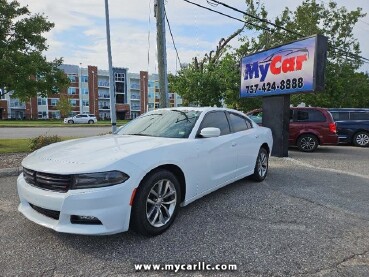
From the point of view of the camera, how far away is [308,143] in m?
10.9

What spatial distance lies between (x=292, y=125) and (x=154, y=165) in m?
8.98

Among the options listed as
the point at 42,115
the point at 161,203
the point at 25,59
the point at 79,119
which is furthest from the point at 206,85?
the point at 42,115

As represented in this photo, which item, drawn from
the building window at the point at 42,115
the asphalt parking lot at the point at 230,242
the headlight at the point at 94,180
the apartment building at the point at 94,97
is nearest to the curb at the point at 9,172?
the asphalt parking lot at the point at 230,242

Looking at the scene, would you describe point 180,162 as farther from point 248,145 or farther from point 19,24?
point 19,24

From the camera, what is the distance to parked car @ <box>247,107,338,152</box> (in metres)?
10.6

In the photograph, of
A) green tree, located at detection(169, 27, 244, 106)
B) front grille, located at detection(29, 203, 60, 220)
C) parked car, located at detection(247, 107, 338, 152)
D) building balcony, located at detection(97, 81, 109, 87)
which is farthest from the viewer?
building balcony, located at detection(97, 81, 109, 87)

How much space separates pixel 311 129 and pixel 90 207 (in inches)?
382

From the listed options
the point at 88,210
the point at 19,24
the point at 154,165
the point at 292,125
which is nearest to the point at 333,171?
the point at 292,125

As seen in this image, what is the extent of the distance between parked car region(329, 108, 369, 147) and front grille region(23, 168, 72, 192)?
1294 cm

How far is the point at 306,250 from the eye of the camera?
3178 mm

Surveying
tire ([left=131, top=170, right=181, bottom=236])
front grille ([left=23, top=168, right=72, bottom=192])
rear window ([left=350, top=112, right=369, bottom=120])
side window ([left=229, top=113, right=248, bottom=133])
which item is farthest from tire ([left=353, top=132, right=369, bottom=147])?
front grille ([left=23, top=168, right=72, bottom=192])

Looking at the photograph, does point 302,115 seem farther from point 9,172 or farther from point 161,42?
point 9,172

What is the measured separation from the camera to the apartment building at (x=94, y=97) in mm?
66062

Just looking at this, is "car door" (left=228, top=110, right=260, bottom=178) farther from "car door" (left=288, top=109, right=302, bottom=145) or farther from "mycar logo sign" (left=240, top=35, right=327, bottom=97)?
"car door" (left=288, top=109, right=302, bottom=145)
